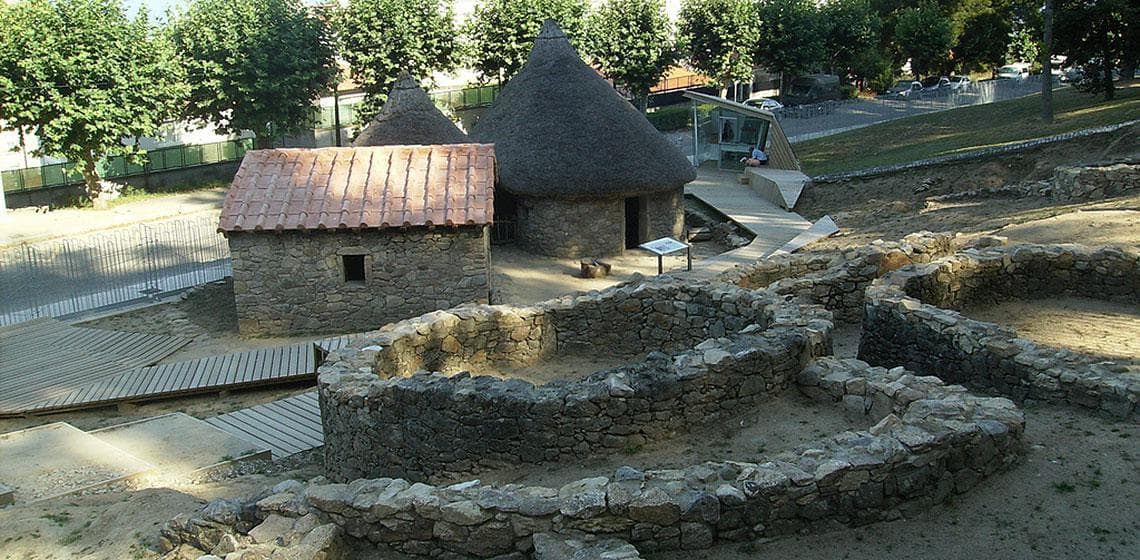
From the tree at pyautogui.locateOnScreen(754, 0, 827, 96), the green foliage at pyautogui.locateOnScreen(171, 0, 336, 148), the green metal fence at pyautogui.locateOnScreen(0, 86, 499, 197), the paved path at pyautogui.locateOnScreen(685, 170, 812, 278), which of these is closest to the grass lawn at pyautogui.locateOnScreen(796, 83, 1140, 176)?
the paved path at pyautogui.locateOnScreen(685, 170, 812, 278)

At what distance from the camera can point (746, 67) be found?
51.2m

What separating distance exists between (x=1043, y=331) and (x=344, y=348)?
8.81 m

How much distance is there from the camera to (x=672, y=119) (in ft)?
174

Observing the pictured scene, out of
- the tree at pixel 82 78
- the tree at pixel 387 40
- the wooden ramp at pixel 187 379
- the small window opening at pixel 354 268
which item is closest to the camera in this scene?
the wooden ramp at pixel 187 379

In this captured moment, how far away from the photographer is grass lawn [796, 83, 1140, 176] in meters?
33.5

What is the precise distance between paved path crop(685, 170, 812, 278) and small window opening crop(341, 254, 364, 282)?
6938 mm

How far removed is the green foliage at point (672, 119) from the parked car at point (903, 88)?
10.1 meters

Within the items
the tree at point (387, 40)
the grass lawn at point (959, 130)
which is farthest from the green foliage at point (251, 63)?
the grass lawn at point (959, 130)

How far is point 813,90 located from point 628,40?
50.1ft

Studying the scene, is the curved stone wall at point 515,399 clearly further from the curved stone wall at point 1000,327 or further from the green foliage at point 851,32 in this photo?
the green foliage at point 851,32

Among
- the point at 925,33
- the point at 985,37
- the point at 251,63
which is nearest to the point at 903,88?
the point at 925,33

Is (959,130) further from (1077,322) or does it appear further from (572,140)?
(1077,322)

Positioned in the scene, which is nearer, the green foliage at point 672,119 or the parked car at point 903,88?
the parked car at point 903,88

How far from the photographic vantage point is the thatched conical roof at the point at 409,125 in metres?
28.1
